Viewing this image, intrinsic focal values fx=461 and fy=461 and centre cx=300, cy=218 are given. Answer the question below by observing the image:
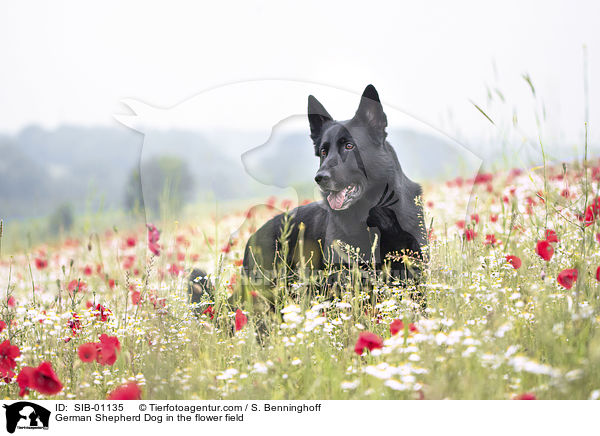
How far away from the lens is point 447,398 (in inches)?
78.0

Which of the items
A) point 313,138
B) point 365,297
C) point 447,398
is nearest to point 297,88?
point 313,138

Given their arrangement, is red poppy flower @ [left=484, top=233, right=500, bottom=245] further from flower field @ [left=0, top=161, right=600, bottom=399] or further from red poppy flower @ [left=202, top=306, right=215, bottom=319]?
red poppy flower @ [left=202, top=306, right=215, bottom=319]

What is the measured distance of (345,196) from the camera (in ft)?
10.2

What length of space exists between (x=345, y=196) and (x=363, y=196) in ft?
0.46

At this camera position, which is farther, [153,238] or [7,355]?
[153,238]

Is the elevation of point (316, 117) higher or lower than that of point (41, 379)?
higher

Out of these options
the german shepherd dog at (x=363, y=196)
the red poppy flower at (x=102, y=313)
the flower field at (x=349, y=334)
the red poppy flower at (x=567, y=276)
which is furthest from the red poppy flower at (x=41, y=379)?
the red poppy flower at (x=567, y=276)

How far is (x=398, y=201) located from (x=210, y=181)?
1.38m

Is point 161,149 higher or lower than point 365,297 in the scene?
higher

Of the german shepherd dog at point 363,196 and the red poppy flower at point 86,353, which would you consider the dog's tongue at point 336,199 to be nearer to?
the german shepherd dog at point 363,196

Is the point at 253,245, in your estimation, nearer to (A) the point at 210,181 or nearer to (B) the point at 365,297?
(A) the point at 210,181
